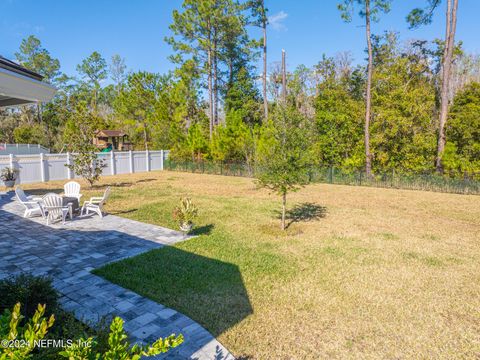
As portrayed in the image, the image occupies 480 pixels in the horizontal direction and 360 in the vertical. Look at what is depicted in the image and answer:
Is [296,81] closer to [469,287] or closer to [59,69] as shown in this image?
[469,287]

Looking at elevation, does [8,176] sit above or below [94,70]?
below

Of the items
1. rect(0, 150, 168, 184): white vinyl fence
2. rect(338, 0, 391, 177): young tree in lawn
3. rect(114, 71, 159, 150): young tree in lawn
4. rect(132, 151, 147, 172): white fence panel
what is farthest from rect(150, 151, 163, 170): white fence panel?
rect(338, 0, 391, 177): young tree in lawn

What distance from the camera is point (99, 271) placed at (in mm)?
5398

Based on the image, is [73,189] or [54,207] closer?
[54,207]

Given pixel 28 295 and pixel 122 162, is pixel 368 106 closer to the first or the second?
pixel 28 295

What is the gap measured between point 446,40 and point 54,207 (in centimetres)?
1921

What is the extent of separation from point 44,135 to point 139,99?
12.2 meters

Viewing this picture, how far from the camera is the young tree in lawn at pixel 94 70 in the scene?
44.6 metres

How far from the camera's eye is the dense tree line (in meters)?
15.8

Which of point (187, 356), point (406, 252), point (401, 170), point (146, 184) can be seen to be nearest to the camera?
point (187, 356)

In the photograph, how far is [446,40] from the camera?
15.7 m

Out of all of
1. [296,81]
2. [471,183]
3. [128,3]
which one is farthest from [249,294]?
[296,81]

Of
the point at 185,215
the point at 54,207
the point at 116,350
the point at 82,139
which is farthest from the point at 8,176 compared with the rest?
the point at 116,350

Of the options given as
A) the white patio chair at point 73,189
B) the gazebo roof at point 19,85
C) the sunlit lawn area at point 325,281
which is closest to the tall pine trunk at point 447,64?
the sunlit lawn area at point 325,281
